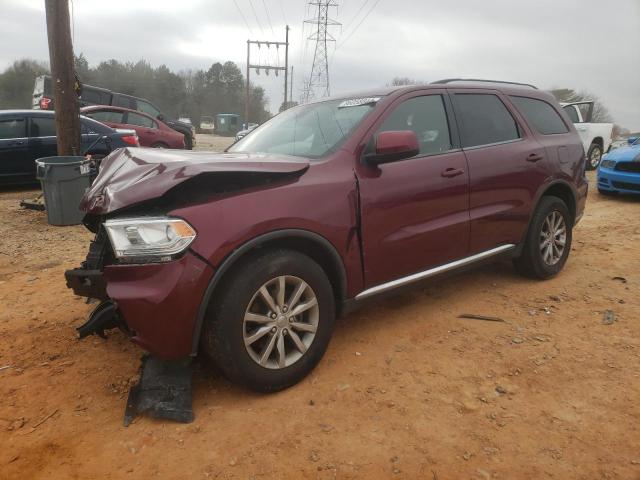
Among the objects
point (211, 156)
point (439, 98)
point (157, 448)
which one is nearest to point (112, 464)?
point (157, 448)

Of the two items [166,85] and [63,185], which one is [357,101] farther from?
[166,85]

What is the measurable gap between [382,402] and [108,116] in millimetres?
10952

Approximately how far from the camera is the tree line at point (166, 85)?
4616cm

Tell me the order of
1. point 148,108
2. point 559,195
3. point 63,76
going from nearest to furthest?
point 559,195 → point 63,76 → point 148,108

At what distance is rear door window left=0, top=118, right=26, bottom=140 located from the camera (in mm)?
7941

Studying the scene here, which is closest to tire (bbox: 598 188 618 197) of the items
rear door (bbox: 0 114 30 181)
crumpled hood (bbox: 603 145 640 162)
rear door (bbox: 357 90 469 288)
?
crumpled hood (bbox: 603 145 640 162)

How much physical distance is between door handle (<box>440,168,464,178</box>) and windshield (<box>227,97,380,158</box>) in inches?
27.6

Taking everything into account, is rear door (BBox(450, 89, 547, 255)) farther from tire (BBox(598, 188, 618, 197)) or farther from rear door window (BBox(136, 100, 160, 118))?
rear door window (BBox(136, 100, 160, 118))

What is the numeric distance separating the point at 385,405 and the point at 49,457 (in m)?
1.65

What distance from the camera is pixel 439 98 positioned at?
3.46 meters

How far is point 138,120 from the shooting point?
11.7 meters

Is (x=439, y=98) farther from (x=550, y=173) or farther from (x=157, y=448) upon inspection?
(x=157, y=448)

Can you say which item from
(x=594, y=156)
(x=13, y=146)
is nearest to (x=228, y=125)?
(x=594, y=156)

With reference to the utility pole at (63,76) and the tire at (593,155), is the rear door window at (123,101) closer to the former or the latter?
the utility pole at (63,76)
